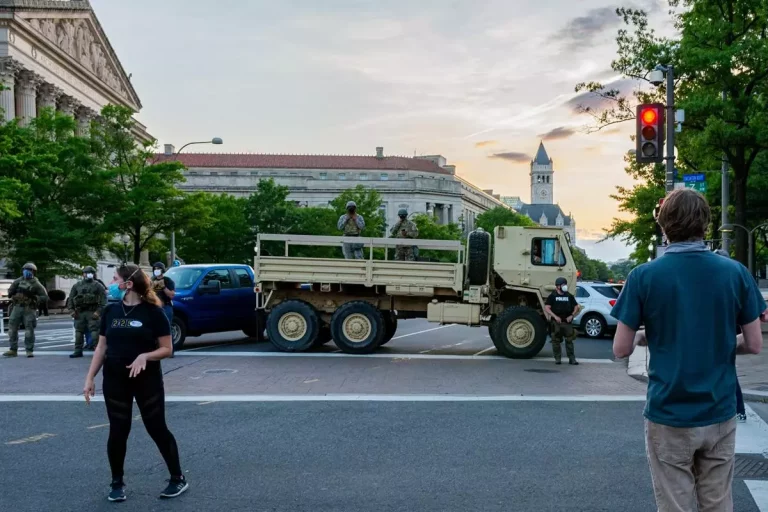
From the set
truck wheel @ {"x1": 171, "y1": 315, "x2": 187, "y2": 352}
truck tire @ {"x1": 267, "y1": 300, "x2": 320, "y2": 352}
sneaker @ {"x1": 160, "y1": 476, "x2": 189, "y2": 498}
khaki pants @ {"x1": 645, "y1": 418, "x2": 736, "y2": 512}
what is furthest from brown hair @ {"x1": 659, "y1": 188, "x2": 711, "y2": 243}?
truck wheel @ {"x1": 171, "y1": 315, "x2": 187, "y2": 352}

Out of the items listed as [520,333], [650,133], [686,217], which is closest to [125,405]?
→ [686,217]

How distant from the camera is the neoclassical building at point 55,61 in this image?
4897 centimetres

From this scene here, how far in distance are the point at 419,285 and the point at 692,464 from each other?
1236 cm

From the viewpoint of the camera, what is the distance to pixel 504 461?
21.8ft

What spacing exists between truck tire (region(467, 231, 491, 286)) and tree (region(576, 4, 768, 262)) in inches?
388

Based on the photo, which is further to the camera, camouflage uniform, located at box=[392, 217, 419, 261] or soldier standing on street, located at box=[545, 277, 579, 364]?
camouflage uniform, located at box=[392, 217, 419, 261]

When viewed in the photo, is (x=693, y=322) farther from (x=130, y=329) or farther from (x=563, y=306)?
(x=563, y=306)

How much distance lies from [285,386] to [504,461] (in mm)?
5165

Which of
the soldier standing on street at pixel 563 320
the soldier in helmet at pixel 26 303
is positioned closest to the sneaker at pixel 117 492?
the soldier standing on street at pixel 563 320

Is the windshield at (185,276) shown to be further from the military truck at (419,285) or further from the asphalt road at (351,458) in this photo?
the asphalt road at (351,458)

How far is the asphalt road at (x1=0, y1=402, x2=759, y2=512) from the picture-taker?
5.54 metres

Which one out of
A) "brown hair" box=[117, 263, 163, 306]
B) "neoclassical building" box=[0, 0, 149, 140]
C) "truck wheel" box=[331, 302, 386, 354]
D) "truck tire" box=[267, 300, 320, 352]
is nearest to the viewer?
"brown hair" box=[117, 263, 163, 306]

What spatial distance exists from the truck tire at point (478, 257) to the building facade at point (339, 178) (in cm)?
9835

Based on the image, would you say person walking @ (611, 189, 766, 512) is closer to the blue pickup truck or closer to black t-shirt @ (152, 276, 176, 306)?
black t-shirt @ (152, 276, 176, 306)
